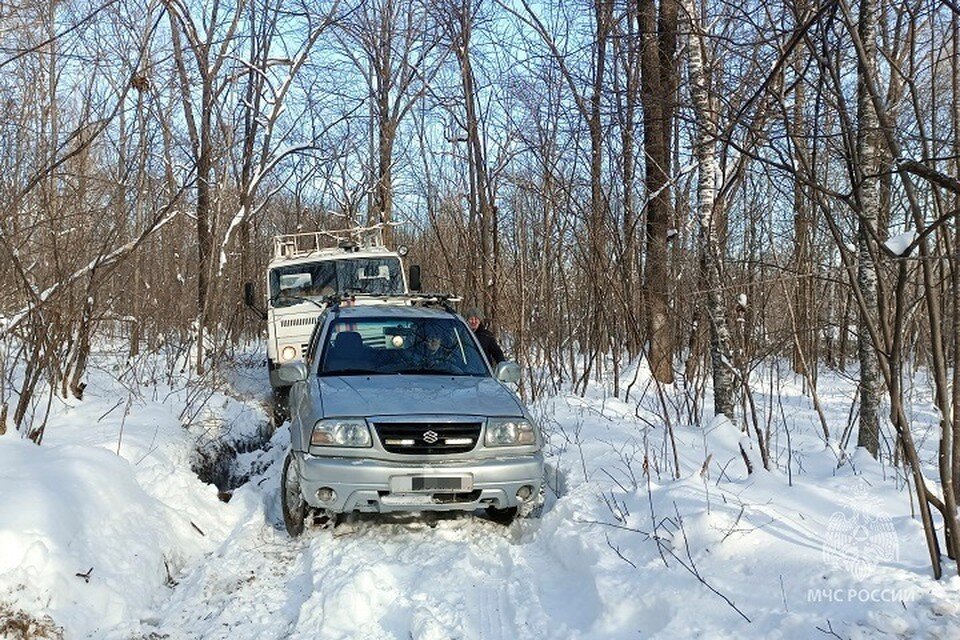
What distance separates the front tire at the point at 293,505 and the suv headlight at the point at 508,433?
4.76 ft

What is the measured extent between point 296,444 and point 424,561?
4.56 feet

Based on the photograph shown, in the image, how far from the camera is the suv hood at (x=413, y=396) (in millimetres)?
5215

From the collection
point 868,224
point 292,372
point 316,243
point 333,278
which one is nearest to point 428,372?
point 292,372

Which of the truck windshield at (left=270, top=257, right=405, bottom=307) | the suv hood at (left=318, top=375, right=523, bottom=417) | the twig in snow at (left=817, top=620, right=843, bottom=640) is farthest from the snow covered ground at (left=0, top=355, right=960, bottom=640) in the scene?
the truck windshield at (left=270, top=257, right=405, bottom=307)

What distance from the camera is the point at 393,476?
496 centimetres

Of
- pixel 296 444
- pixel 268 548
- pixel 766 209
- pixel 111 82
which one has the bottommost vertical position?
pixel 268 548

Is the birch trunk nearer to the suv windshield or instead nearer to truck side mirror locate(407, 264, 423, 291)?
the suv windshield

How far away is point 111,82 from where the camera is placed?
592 cm

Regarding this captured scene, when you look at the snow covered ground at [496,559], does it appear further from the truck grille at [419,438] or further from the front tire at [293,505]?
the truck grille at [419,438]

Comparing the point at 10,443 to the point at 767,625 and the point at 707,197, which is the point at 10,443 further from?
the point at 707,197

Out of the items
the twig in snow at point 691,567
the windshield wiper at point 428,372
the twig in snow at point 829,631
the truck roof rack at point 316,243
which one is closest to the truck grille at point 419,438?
the windshield wiper at point 428,372

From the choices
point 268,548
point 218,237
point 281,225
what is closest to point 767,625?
point 268,548

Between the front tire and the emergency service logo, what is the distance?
11.6 ft

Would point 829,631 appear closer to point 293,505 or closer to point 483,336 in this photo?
point 293,505
